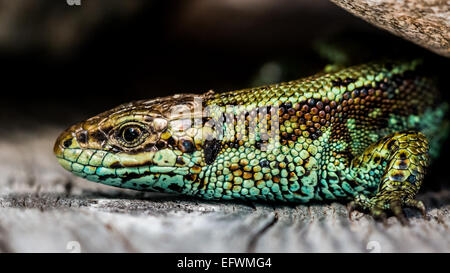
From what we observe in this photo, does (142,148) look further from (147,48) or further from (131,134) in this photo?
(147,48)

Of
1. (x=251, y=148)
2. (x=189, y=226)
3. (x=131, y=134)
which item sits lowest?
(x=189, y=226)

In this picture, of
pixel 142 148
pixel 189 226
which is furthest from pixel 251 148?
pixel 189 226

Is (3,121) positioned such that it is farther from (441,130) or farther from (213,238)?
(441,130)

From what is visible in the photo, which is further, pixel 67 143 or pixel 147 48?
pixel 147 48

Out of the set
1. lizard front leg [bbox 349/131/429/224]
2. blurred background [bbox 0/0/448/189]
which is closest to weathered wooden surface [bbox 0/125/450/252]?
lizard front leg [bbox 349/131/429/224]

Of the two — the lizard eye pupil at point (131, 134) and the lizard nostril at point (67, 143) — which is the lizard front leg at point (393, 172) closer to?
the lizard eye pupil at point (131, 134)

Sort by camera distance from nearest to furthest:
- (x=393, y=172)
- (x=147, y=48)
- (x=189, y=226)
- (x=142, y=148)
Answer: (x=189, y=226), (x=393, y=172), (x=142, y=148), (x=147, y=48)

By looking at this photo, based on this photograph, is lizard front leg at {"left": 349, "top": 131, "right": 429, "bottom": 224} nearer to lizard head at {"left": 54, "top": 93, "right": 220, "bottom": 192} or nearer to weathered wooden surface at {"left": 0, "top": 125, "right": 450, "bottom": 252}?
weathered wooden surface at {"left": 0, "top": 125, "right": 450, "bottom": 252}

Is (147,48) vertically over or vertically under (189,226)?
over
